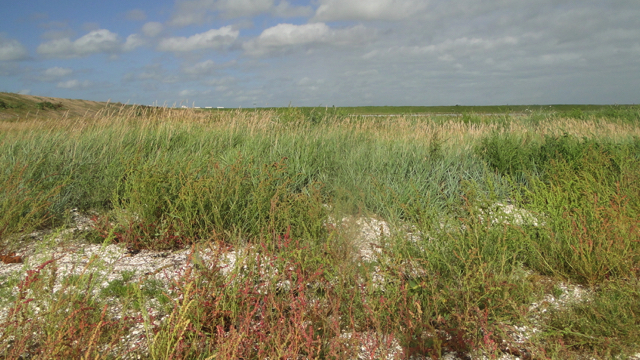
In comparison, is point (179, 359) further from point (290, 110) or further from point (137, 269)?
point (290, 110)

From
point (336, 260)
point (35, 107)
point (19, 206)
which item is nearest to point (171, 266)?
point (336, 260)

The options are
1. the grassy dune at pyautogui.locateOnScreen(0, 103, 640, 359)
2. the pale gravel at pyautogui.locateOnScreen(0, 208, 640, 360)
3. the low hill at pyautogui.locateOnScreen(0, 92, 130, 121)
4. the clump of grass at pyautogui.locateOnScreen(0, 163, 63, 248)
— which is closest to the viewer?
the grassy dune at pyautogui.locateOnScreen(0, 103, 640, 359)

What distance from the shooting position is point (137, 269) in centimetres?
365

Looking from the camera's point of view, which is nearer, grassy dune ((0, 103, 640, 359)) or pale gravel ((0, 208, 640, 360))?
grassy dune ((0, 103, 640, 359))

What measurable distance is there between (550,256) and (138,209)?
13.9 ft

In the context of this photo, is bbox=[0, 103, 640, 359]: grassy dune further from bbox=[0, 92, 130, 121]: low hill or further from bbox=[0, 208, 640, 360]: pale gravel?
bbox=[0, 92, 130, 121]: low hill

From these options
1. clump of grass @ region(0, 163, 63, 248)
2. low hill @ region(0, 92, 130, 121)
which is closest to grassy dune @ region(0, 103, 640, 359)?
clump of grass @ region(0, 163, 63, 248)

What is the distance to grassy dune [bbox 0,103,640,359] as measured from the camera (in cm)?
249

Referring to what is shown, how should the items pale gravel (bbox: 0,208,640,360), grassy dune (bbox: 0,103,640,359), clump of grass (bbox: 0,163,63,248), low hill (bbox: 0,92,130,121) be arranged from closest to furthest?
grassy dune (bbox: 0,103,640,359) < pale gravel (bbox: 0,208,640,360) < clump of grass (bbox: 0,163,63,248) < low hill (bbox: 0,92,130,121)

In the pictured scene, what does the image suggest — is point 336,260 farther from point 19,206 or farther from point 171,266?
point 19,206

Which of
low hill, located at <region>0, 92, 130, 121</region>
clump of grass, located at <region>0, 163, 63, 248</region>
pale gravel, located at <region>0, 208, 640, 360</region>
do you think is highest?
low hill, located at <region>0, 92, 130, 121</region>

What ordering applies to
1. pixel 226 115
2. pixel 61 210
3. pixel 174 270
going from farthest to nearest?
1. pixel 226 115
2. pixel 61 210
3. pixel 174 270

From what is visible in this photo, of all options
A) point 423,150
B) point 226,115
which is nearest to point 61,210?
point 423,150

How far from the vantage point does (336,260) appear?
2.98 meters
